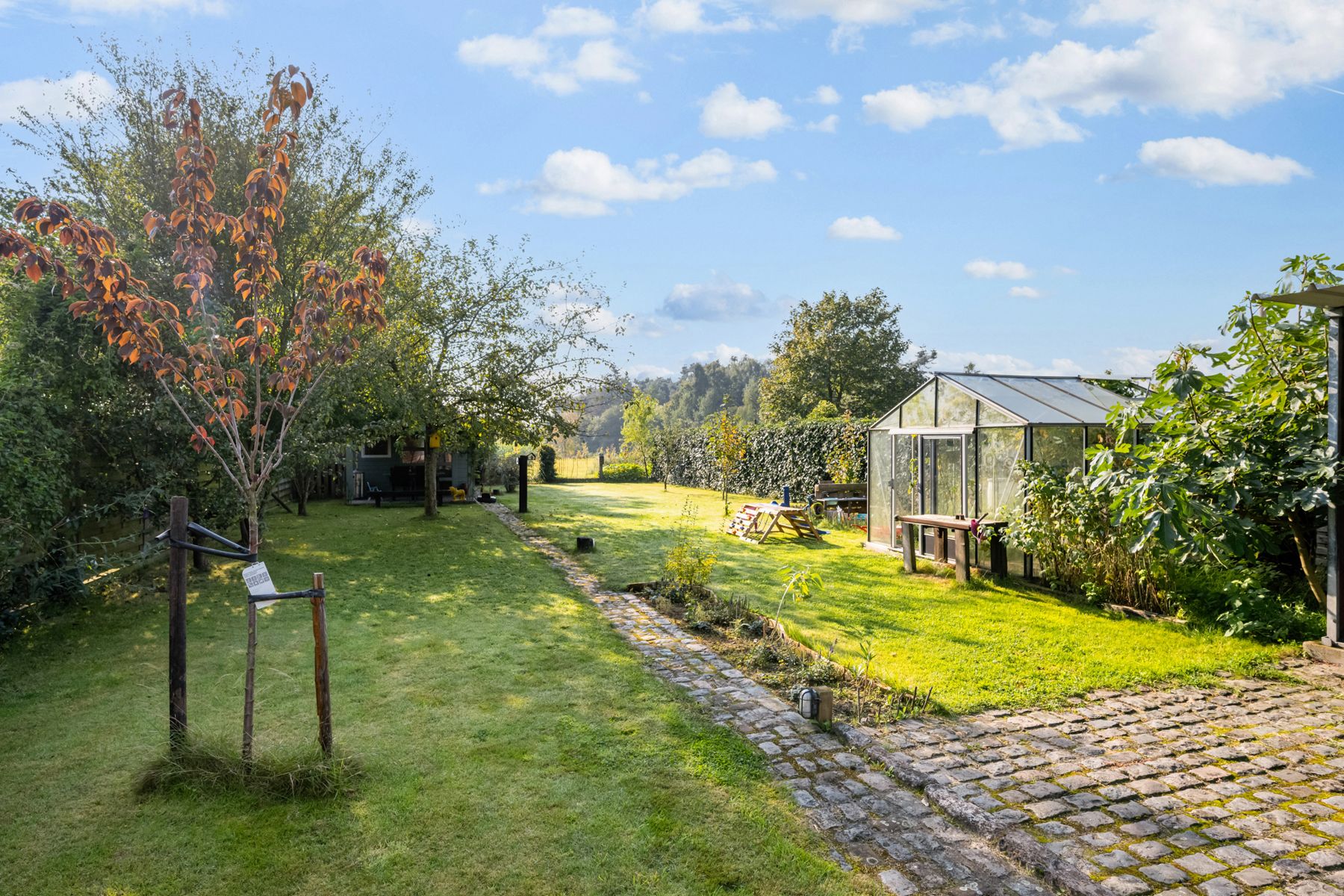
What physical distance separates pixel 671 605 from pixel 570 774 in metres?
4.23

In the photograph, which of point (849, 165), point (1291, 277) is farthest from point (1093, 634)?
point (849, 165)

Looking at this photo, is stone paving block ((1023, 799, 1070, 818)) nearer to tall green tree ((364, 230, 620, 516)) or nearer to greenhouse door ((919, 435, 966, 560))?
greenhouse door ((919, 435, 966, 560))

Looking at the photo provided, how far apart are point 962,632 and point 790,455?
12.6 m

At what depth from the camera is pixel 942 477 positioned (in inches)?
418

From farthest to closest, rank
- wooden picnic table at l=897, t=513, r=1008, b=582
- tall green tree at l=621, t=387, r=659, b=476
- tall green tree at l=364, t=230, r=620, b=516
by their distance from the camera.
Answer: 1. tall green tree at l=621, t=387, r=659, b=476
2. tall green tree at l=364, t=230, r=620, b=516
3. wooden picnic table at l=897, t=513, r=1008, b=582

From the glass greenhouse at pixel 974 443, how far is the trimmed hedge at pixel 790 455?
439cm

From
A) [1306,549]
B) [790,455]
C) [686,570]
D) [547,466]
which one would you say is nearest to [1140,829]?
[1306,549]

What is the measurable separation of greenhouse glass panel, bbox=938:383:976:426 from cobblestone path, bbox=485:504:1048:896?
19.9 feet

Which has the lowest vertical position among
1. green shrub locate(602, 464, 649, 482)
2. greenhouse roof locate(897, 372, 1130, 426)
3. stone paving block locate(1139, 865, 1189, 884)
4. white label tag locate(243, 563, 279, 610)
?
stone paving block locate(1139, 865, 1189, 884)

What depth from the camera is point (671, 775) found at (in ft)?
12.7

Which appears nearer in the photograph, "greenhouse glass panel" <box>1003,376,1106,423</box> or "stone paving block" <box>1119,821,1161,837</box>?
"stone paving block" <box>1119,821,1161,837</box>

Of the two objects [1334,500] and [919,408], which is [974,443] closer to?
[919,408]

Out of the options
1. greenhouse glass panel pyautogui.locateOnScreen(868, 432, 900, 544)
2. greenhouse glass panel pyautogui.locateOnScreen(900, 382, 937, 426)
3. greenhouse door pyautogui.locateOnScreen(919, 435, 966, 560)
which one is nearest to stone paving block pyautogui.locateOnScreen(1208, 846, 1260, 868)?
greenhouse door pyautogui.locateOnScreen(919, 435, 966, 560)

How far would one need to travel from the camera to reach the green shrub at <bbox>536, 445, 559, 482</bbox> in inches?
1159
